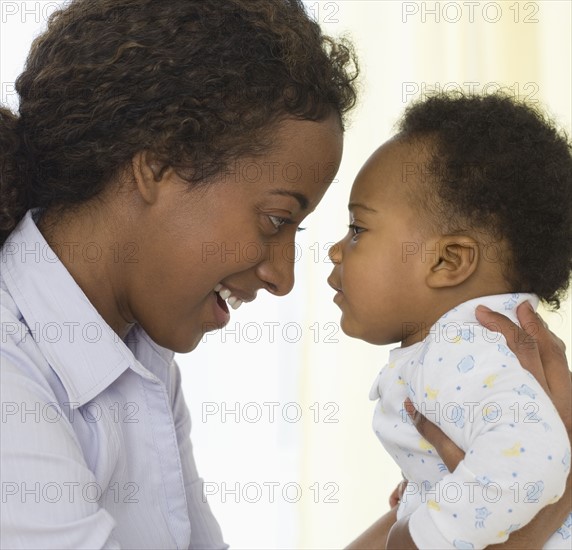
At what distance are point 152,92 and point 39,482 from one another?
0.58 meters

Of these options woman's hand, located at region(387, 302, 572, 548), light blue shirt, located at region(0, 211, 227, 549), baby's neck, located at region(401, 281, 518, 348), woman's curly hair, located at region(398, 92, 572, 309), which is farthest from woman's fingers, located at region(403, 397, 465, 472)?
light blue shirt, located at region(0, 211, 227, 549)

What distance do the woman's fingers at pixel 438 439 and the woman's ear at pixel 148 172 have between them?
519mm

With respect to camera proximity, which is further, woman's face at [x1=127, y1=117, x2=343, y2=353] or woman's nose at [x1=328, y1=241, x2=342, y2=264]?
woman's nose at [x1=328, y1=241, x2=342, y2=264]

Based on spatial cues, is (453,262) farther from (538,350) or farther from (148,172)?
(148,172)

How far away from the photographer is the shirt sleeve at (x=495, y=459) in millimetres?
1127

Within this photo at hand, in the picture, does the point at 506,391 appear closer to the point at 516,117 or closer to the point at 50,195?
the point at 516,117

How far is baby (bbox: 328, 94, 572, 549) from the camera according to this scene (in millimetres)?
1222

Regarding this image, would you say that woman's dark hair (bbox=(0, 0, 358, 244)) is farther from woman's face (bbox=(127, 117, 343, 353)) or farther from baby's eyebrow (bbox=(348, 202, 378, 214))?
baby's eyebrow (bbox=(348, 202, 378, 214))

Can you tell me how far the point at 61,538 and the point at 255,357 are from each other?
1.89 m

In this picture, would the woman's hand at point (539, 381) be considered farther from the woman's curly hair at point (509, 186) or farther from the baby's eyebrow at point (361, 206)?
the baby's eyebrow at point (361, 206)

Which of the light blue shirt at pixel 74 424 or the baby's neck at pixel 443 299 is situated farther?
the baby's neck at pixel 443 299

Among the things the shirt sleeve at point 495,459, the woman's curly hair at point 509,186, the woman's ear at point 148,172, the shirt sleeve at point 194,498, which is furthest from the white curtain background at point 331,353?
the shirt sleeve at point 495,459

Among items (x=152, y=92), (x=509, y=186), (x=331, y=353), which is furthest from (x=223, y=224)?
(x=331, y=353)

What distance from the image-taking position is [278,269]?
1438mm
